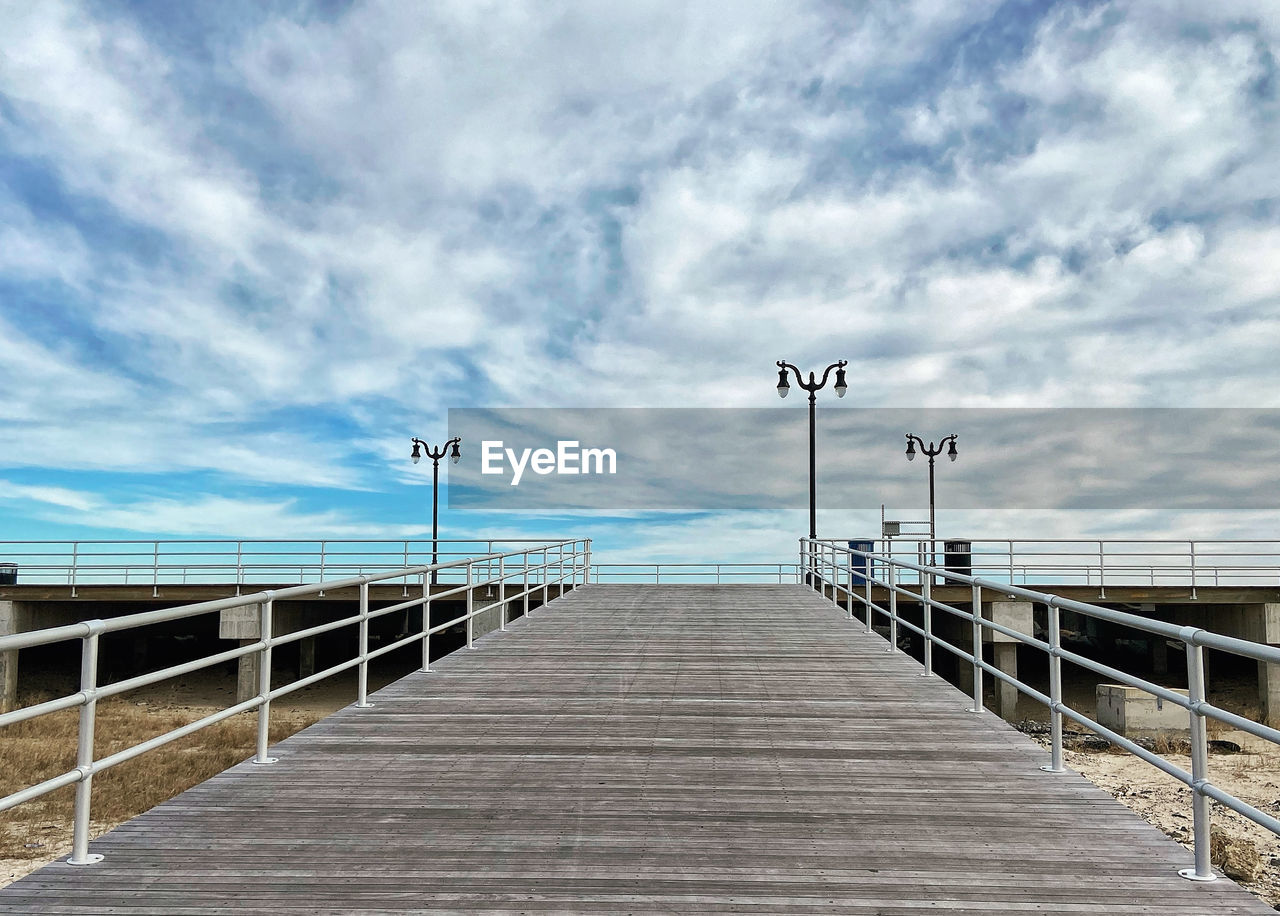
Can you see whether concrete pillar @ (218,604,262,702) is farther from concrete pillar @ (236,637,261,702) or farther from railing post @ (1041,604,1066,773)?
railing post @ (1041,604,1066,773)

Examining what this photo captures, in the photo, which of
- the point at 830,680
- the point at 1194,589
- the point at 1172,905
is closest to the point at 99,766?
the point at 1172,905

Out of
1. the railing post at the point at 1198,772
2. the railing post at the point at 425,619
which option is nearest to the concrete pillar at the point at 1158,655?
the railing post at the point at 425,619

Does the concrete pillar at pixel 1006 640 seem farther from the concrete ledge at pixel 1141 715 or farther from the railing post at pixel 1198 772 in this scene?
the railing post at pixel 1198 772

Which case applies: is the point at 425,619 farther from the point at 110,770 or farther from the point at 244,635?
the point at 244,635

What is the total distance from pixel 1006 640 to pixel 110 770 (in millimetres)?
20209

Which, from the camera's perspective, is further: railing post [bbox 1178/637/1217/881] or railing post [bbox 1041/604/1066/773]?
railing post [bbox 1041/604/1066/773]

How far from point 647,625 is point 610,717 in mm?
7383

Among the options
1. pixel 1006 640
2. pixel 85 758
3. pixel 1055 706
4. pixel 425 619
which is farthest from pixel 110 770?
pixel 1006 640

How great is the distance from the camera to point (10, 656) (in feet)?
89.5

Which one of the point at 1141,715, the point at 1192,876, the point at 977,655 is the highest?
the point at 977,655

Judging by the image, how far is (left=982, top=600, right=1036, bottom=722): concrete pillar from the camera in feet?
74.9

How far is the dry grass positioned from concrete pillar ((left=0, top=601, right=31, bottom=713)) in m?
4.41

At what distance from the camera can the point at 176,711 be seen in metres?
23.2

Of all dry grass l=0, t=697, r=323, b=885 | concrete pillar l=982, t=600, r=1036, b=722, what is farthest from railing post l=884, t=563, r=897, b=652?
concrete pillar l=982, t=600, r=1036, b=722
